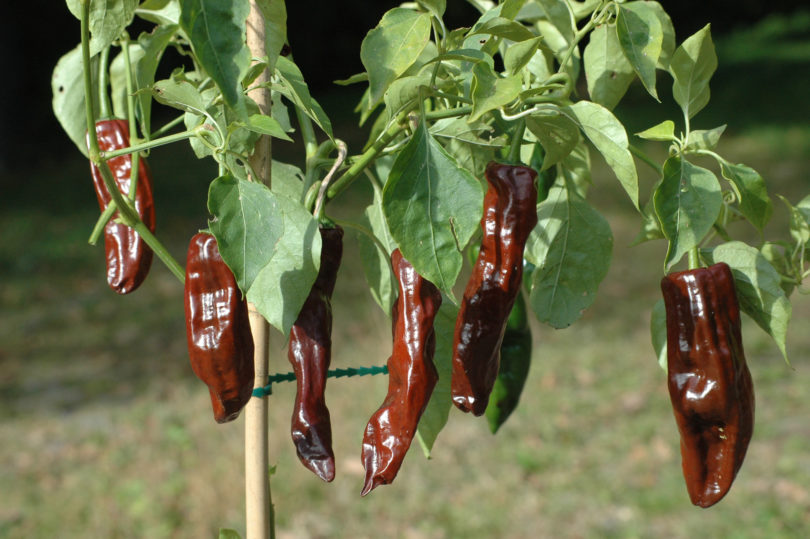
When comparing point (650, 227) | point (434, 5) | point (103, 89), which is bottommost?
point (650, 227)

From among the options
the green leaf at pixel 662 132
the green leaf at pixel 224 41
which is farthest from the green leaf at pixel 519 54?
the green leaf at pixel 224 41

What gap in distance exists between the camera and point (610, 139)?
24.6 inches

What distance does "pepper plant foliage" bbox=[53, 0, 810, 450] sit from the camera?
59cm

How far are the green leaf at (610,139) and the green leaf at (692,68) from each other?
0.40 feet

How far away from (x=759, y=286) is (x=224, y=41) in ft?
1.65

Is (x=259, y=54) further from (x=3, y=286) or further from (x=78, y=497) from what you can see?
(x=3, y=286)

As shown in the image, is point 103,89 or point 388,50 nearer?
point 388,50

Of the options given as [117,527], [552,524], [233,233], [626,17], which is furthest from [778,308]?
[117,527]

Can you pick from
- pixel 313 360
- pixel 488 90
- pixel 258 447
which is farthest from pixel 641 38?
pixel 258 447

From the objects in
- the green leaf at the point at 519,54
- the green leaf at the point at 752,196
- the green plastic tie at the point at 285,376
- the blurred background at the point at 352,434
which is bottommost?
the blurred background at the point at 352,434

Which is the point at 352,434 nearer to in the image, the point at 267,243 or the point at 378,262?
the point at 378,262

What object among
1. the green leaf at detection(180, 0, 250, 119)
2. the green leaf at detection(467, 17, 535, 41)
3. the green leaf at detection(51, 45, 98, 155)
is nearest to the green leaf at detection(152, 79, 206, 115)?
the green leaf at detection(180, 0, 250, 119)

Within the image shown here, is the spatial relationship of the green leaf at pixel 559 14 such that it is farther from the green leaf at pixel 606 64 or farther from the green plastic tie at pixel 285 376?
the green plastic tie at pixel 285 376

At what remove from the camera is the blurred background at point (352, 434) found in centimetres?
220
